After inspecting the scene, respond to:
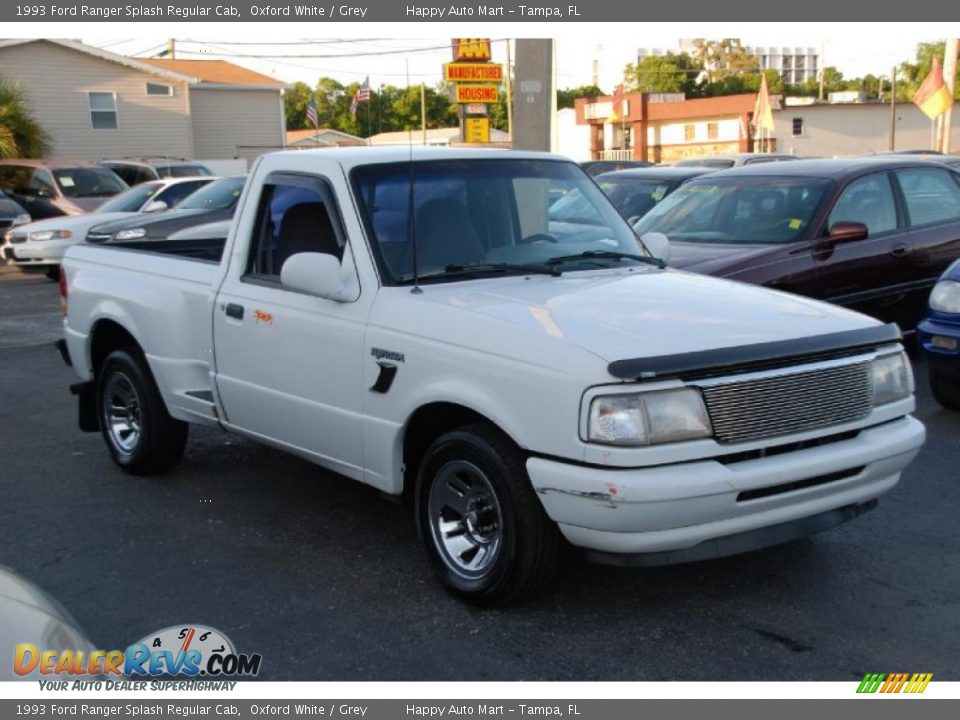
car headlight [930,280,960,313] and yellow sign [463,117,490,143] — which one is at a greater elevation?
yellow sign [463,117,490,143]

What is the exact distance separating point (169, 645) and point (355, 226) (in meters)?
2.02

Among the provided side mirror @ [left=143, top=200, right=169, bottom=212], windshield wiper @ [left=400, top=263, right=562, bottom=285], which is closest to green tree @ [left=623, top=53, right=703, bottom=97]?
side mirror @ [left=143, top=200, right=169, bottom=212]

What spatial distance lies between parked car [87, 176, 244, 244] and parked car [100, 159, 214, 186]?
7564mm

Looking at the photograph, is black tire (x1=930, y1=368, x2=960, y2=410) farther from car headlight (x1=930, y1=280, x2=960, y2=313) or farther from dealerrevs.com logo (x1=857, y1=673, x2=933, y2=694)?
dealerrevs.com logo (x1=857, y1=673, x2=933, y2=694)

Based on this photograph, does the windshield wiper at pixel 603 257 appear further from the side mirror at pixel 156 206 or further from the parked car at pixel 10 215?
the parked car at pixel 10 215

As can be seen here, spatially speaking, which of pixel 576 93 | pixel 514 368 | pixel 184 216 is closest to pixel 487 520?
pixel 514 368

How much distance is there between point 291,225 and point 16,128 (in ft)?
87.0

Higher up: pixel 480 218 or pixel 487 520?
pixel 480 218

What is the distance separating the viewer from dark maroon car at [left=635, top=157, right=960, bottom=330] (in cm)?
806

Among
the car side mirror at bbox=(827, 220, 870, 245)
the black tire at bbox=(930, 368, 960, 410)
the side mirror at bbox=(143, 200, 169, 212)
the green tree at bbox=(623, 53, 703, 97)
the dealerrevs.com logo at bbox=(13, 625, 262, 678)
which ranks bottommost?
the dealerrevs.com logo at bbox=(13, 625, 262, 678)

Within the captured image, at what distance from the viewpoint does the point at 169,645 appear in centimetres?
418

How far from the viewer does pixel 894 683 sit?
3754 millimetres

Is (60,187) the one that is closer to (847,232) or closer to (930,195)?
(930,195)

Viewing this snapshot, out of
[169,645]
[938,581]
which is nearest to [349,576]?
[169,645]
